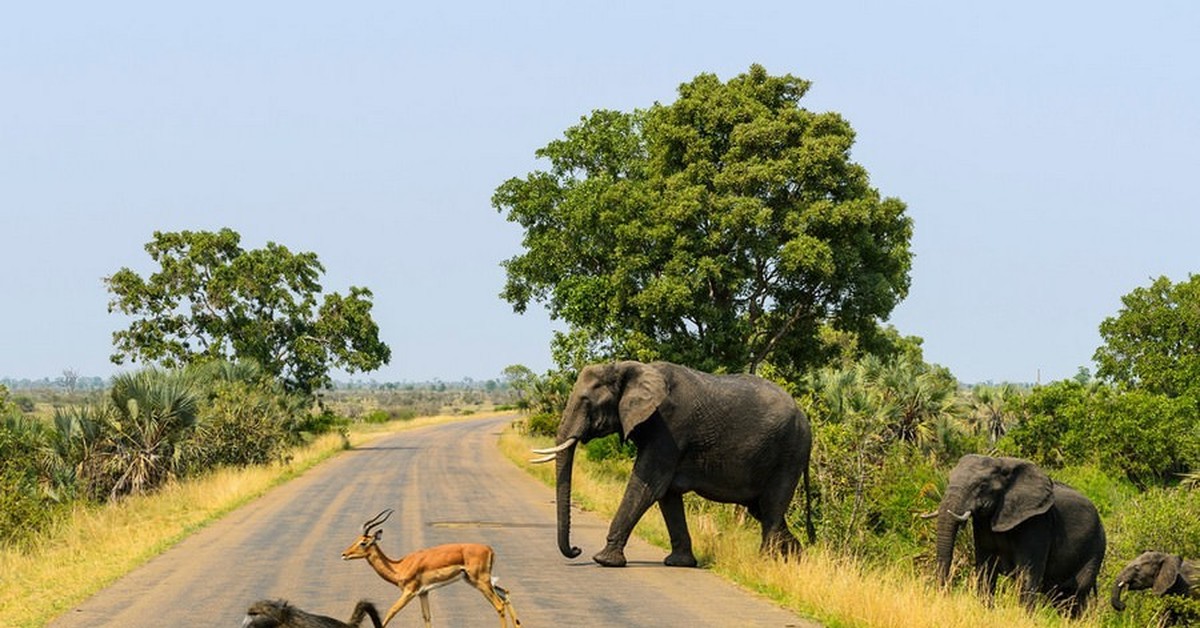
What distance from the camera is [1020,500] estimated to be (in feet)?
65.5

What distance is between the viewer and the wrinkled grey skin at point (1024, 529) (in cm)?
1955

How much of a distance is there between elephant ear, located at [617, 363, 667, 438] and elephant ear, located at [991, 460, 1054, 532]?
521 cm

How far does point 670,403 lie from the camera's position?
18.6 metres

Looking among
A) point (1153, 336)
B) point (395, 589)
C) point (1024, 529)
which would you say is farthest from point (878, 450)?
point (1153, 336)

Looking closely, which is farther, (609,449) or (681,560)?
(609,449)

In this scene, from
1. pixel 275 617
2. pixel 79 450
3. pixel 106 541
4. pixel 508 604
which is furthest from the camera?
pixel 79 450

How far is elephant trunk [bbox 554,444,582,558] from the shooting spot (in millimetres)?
18328

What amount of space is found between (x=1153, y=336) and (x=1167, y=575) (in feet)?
141

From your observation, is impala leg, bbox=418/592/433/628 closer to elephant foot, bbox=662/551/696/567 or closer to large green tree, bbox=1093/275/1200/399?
elephant foot, bbox=662/551/696/567

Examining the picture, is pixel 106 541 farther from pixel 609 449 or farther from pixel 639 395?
pixel 609 449

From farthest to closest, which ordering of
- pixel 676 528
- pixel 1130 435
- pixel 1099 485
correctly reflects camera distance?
1. pixel 1130 435
2. pixel 1099 485
3. pixel 676 528

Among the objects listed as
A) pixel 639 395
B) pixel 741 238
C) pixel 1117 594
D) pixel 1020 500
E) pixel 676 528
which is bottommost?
pixel 1117 594

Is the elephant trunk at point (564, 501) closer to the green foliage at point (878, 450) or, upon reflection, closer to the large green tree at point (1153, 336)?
the green foliage at point (878, 450)

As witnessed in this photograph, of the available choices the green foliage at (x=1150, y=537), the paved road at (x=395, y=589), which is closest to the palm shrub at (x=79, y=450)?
the paved road at (x=395, y=589)
